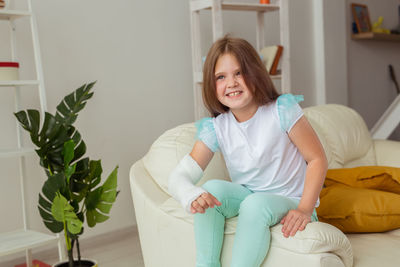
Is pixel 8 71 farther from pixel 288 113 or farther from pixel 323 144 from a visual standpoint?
pixel 323 144

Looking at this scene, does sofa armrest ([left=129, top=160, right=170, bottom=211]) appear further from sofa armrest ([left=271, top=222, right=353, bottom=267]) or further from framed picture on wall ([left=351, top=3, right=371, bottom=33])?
framed picture on wall ([left=351, top=3, right=371, bottom=33])

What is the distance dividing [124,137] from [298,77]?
75.1 inches

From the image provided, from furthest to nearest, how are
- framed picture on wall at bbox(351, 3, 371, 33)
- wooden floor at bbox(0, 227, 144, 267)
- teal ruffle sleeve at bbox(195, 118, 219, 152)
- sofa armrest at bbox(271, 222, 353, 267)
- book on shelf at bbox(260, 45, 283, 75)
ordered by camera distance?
framed picture on wall at bbox(351, 3, 371, 33)
book on shelf at bbox(260, 45, 283, 75)
wooden floor at bbox(0, 227, 144, 267)
teal ruffle sleeve at bbox(195, 118, 219, 152)
sofa armrest at bbox(271, 222, 353, 267)

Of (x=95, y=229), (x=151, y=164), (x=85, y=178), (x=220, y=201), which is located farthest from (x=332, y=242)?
(x=95, y=229)

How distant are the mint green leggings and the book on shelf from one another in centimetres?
182

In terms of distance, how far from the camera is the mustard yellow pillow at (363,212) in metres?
1.73

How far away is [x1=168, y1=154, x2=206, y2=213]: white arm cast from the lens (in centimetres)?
143

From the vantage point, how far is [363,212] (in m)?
1.73

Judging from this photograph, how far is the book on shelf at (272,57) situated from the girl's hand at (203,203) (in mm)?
2003

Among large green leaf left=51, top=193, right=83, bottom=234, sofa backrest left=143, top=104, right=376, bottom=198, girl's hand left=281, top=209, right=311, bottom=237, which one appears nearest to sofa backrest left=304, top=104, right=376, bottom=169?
sofa backrest left=143, top=104, right=376, bottom=198

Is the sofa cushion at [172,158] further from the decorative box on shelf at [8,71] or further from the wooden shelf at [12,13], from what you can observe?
the wooden shelf at [12,13]

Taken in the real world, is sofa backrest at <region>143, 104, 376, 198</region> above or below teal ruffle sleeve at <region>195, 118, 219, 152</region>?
below

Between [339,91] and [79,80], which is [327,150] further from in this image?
[339,91]

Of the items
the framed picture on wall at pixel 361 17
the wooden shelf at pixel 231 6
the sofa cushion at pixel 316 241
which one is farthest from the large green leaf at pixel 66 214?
the framed picture on wall at pixel 361 17
